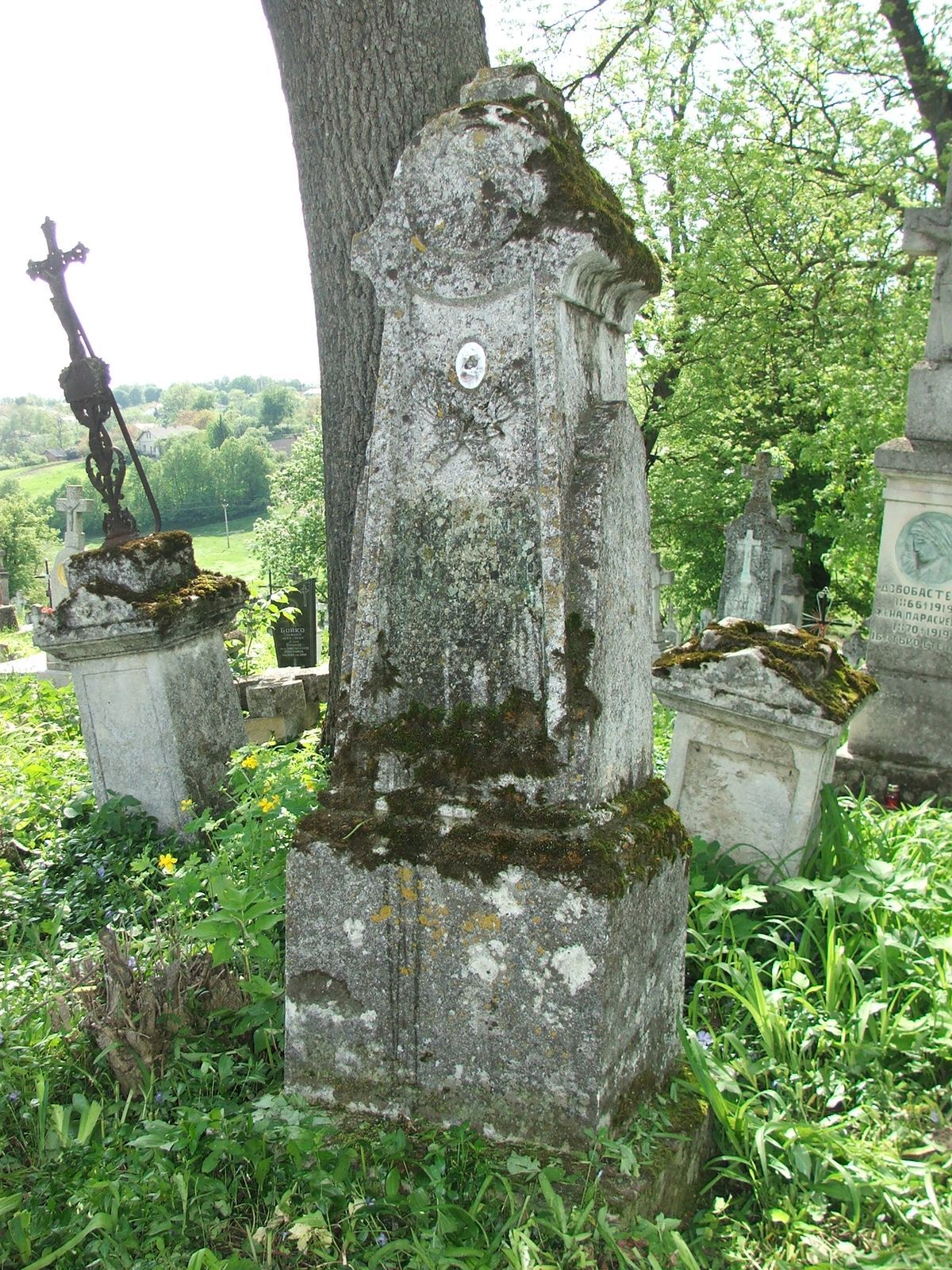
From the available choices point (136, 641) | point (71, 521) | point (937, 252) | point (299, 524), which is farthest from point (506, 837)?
point (299, 524)

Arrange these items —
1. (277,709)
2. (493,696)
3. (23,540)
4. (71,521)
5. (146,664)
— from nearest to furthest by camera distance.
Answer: (493,696), (146,664), (277,709), (71,521), (23,540)

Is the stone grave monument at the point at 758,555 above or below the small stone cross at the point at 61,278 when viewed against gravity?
below

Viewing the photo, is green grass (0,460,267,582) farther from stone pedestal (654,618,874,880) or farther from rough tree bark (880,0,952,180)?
stone pedestal (654,618,874,880)

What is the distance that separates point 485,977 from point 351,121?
3.96 meters

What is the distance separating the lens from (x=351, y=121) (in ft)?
15.3

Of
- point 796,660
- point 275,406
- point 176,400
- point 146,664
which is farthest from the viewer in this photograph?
point 176,400

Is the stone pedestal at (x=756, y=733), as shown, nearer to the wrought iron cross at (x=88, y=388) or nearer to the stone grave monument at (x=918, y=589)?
the stone grave monument at (x=918, y=589)

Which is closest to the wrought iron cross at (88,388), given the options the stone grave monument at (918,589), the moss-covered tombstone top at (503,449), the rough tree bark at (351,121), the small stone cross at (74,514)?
the rough tree bark at (351,121)

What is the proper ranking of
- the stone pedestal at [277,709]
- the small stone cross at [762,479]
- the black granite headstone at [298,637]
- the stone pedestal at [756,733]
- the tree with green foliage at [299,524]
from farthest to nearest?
the tree with green foliage at [299,524] < the small stone cross at [762,479] < the black granite headstone at [298,637] < the stone pedestal at [277,709] < the stone pedestal at [756,733]

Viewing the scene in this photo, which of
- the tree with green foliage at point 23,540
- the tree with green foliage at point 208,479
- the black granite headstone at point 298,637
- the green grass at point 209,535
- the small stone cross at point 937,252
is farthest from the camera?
the tree with green foliage at point 208,479

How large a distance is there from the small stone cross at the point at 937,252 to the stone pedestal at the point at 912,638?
0.25 metres

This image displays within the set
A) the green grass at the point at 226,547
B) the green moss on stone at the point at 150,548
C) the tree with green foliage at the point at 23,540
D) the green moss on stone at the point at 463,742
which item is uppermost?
the green moss on stone at the point at 150,548

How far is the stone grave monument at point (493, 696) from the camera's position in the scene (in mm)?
2541

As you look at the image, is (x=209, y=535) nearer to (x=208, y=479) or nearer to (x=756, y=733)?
(x=208, y=479)
